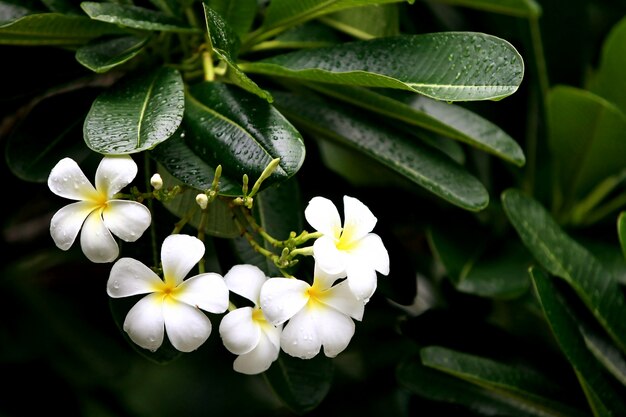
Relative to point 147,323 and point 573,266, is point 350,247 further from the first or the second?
point 573,266


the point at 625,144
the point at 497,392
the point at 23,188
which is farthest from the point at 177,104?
the point at 625,144

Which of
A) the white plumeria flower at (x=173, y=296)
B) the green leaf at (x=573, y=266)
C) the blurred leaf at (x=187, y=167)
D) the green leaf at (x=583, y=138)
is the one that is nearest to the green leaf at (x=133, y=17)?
the blurred leaf at (x=187, y=167)

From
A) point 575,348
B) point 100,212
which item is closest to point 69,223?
point 100,212

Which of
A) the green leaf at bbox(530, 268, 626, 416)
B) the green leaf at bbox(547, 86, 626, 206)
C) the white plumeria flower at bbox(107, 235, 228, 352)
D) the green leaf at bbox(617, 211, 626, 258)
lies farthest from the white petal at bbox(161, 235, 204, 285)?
the green leaf at bbox(547, 86, 626, 206)

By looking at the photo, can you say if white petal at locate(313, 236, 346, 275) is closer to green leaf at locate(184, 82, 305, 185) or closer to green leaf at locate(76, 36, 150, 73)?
green leaf at locate(184, 82, 305, 185)

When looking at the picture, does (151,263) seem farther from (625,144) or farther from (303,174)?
(625,144)

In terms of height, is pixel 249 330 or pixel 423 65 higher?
pixel 423 65
